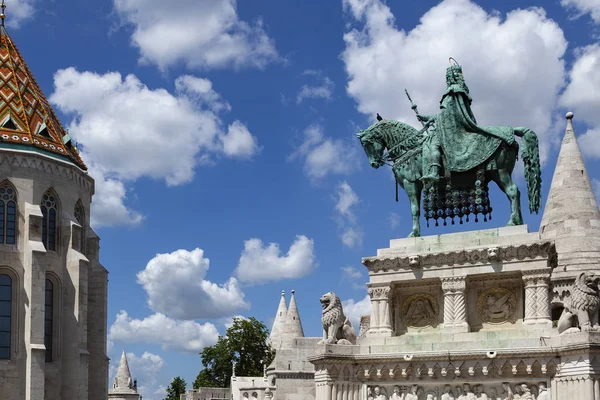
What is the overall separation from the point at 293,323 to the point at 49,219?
68.4 feet

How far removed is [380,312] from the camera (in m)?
19.6

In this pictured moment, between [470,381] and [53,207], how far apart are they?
31.4 m

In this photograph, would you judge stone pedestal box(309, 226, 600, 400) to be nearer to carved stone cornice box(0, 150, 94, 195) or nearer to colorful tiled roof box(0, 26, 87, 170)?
carved stone cornice box(0, 150, 94, 195)

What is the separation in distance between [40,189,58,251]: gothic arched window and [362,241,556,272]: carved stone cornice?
91.5 feet

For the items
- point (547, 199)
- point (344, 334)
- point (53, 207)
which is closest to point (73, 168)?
point (53, 207)

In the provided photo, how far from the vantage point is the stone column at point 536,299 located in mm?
17797

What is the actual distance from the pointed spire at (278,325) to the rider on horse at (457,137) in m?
44.3

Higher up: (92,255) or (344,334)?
(92,255)

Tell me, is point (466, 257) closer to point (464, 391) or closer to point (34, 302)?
point (464, 391)

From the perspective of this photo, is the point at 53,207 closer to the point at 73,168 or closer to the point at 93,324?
the point at 73,168

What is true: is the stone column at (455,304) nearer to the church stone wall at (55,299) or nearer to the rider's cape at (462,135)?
the rider's cape at (462,135)

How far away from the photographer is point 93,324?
4672 centimetres

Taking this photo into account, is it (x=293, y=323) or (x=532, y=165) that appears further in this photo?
(x=293, y=323)

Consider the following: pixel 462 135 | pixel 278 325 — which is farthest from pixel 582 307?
pixel 278 325
